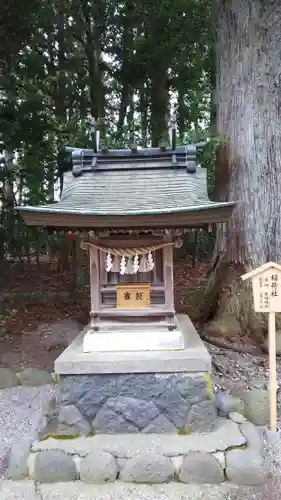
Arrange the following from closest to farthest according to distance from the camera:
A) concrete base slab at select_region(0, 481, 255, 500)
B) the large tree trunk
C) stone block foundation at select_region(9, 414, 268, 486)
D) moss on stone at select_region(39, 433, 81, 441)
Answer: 1. concrete base slab at select_region(0, 481, 255, 500)
2. stone block foundation at select_region(9, 414, 268, 486)
3. moss on stone at select_region(39, 433, 81, 441)
4. the large tree trunk

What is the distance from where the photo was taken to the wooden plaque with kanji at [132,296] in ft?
13.5

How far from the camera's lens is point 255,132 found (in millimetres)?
5582

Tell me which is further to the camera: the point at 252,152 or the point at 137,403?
the point at 252,152

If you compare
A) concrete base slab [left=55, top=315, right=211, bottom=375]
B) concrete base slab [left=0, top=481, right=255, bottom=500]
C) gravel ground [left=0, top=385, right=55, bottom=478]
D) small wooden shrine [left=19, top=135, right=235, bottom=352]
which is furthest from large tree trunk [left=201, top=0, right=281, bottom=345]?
gravel ground [left=0, top=385, right=55, bottom=478]

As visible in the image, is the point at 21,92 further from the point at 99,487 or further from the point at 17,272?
the point at 99,487

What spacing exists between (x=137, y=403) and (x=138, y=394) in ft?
0.28

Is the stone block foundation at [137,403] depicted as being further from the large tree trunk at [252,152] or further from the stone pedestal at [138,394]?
the large tree trunk at [252,152]

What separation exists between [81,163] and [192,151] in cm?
131

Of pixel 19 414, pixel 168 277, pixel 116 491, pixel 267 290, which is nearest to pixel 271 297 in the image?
pixel 267 290

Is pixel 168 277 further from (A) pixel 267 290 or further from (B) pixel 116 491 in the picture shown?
(B) pixel 116 491

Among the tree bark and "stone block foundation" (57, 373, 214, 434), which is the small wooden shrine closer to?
"stone block foundation" (57, 373, 214, 434)

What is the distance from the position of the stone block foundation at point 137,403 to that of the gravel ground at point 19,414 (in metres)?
0.62

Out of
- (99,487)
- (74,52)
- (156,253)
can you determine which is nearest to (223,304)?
(156,253)

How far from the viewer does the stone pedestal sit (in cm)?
378
